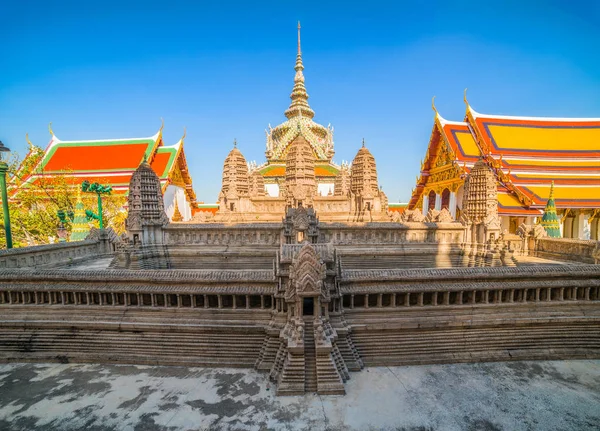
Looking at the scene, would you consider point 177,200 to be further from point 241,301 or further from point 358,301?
A: point 358,301

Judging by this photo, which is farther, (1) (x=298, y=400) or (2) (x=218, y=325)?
(2) (x=218, y=325)

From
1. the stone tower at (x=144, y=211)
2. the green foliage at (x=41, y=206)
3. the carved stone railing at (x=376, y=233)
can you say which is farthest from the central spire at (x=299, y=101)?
the carved stone railing at (x=376, y=233)

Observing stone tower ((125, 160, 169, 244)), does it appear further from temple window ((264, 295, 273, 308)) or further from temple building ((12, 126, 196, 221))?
temple building ((12, 126, 196, 221))

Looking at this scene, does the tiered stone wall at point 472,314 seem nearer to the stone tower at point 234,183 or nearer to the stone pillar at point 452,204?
the stone tower at point 234,183

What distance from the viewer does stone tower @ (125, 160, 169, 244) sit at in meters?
17.2

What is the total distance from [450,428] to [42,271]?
14966 millimetres

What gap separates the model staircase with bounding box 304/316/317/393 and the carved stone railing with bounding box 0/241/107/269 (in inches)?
638

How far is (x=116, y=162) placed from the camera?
38375 millimetres

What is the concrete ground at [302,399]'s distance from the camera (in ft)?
24.6

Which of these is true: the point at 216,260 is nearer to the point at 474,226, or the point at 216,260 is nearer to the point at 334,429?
the point at 334,429

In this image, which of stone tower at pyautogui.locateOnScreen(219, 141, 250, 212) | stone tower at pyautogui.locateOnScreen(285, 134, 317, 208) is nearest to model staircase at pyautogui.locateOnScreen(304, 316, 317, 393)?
stone tower at pyautogui.locateOnScreen(285, 134, 317, 208)

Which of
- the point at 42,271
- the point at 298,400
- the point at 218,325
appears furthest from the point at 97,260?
the point at 298,400

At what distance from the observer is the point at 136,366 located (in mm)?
10219

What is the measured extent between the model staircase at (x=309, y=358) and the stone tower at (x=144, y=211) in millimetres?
12140
